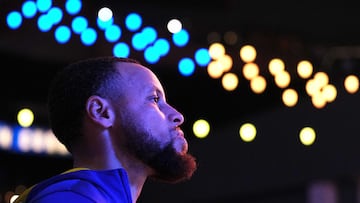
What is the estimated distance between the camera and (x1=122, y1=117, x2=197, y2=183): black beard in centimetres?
171

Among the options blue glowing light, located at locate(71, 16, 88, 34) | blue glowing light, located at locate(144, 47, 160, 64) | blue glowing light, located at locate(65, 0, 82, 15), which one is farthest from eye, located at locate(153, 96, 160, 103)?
blue glowing light, located at locate(144, 47, 160, 64)

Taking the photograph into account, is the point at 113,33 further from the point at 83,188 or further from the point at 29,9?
the point at 83,188

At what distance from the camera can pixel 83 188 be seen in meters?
1.53

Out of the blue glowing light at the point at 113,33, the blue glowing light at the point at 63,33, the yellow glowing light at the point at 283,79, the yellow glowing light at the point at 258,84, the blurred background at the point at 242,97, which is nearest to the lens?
the blue glowing light at the point at 63,33

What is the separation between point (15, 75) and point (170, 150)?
7293 mm

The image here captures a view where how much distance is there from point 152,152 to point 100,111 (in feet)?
0.47

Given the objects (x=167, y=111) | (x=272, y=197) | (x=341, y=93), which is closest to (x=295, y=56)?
(x=341, y=93)

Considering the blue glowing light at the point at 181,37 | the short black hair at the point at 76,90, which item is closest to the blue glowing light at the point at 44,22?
the blue glowing light at the point at 181,37

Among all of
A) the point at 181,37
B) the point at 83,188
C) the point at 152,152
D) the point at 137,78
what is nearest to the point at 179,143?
the point at 152,152

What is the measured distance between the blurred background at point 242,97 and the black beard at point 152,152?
4.40m

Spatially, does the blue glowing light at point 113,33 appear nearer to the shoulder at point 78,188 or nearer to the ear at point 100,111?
the ear at point 100,111

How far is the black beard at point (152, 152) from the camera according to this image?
171 cm

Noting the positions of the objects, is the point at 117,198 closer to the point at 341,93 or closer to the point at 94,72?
the point at 94,72

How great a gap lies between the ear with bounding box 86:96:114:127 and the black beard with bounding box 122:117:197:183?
0.12 feet
